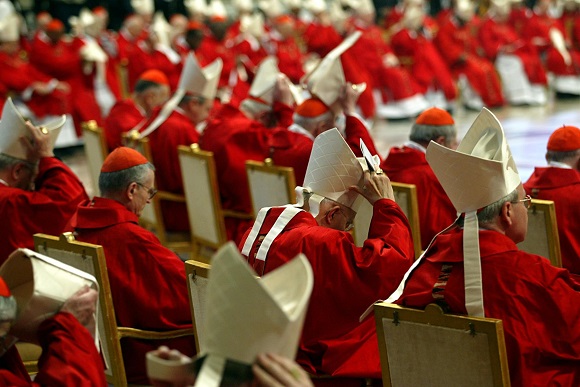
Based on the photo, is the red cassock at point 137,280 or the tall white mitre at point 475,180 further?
the red cassock at point 137,280

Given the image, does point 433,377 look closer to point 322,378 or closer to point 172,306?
point 322,378

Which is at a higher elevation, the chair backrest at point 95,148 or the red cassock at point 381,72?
the red cassock at point 381,72

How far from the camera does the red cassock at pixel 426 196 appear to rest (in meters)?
4.54

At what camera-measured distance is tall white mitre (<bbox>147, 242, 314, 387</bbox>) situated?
1.86 metres

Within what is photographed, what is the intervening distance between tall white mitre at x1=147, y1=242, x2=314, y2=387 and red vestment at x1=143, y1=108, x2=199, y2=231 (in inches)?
157

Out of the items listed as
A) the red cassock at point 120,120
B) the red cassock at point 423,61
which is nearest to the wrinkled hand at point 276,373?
the red cassock at point 120,120

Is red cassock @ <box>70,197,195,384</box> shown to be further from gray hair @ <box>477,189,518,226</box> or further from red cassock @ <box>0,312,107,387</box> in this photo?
gray hair @ <box>477,189,518,226</box>

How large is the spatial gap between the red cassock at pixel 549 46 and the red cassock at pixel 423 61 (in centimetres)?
143

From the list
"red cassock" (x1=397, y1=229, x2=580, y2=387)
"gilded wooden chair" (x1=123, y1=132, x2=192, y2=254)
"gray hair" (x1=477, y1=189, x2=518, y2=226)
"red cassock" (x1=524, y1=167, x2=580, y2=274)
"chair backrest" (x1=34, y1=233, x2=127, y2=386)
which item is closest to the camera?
"red cassock" (x1=397, y1=229, x2=580, y2=387)

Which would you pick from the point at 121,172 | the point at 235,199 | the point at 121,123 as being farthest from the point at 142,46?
the point at 121,172

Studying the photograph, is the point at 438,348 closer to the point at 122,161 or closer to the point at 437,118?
the point at 122,161

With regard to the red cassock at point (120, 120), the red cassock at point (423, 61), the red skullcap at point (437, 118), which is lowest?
the red skullcap at point (437, 118)

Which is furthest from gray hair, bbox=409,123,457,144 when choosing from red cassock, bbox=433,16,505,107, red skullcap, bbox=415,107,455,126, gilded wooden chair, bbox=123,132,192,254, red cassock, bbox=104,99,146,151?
red cassock, bbox=433,16,505,107

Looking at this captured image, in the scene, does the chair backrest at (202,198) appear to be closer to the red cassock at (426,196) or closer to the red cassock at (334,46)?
the red cassock at (426,196)
